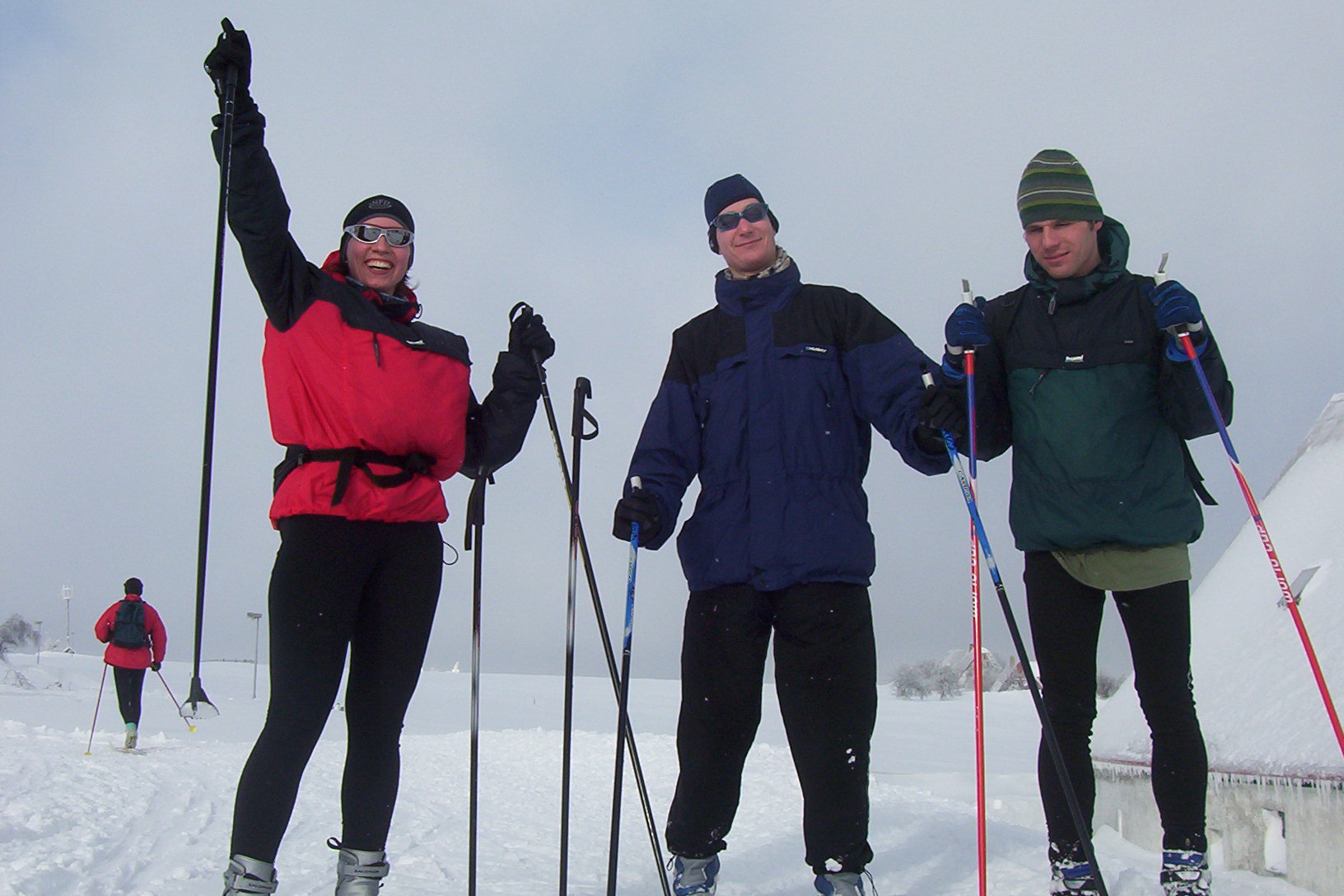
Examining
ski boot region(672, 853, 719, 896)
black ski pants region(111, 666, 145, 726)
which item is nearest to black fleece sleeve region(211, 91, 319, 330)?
ski boot region(672, 853, 719, 896)

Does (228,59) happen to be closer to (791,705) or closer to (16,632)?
(791,705)

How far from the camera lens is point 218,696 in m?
23.0

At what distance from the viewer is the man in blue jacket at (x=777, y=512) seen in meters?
2.83

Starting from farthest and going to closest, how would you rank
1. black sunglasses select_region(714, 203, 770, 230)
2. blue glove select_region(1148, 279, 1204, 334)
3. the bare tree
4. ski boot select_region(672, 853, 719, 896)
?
the bare tree
black sunglasses select_region(714, 203, 770, 230)
ski boot select_region(672, 853, 719, 896)
blue glove select_region(1148, 279, 1204, 334)

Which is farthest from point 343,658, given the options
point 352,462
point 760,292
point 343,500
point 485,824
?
point 485,824

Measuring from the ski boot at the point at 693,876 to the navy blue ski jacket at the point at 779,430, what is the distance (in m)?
0.82

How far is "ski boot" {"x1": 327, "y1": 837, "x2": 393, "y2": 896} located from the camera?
2.62m

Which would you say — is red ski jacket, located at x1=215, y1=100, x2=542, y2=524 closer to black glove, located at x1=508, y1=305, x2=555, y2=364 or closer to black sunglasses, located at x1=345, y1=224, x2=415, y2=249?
black sunglasses, located at x1=345, y1=224, x2=415, y2=249

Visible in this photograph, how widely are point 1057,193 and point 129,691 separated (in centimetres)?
1062

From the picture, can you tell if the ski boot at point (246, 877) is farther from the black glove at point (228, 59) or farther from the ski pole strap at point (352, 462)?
the black glove at point (228, 59)

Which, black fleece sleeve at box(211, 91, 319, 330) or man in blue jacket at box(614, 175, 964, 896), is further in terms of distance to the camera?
man in blue jacket at box(614, 175, 964, 896)

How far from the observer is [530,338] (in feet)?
11.1

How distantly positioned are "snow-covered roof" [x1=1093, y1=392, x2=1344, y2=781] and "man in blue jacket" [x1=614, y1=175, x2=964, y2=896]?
343 cm

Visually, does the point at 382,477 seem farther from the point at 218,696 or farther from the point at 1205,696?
the point at 218,696
